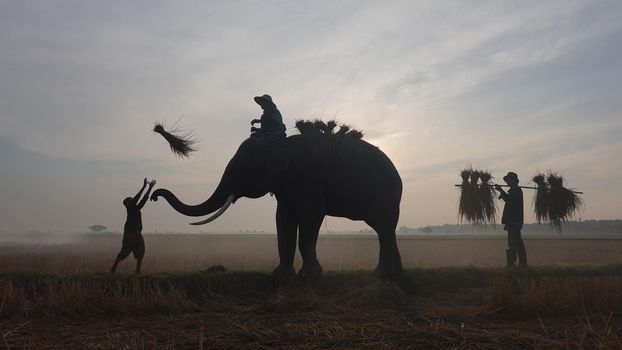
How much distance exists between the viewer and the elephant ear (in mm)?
8172

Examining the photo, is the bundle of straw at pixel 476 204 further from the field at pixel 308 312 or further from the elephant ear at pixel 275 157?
the elephant ear at pixel 275 157

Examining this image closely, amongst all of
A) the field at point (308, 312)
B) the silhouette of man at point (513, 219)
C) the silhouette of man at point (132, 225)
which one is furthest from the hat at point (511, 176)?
the silhouette of man at point (132, 225)

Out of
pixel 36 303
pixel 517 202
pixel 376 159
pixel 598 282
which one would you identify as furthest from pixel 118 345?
pixel 517 202

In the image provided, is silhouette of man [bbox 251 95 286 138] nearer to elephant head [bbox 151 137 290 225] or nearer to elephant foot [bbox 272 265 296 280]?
elephant head [bbox 151 137 290 225]

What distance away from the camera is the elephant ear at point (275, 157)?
8.17 m

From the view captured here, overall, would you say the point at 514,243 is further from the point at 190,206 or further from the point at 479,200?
the point at 190,206

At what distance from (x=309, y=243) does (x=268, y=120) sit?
7.95ft

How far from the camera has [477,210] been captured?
521 inches

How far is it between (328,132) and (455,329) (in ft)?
16.6

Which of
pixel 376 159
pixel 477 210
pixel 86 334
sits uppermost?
pixel 376 159

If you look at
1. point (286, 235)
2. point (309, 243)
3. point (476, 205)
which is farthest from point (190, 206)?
point (476, 205)

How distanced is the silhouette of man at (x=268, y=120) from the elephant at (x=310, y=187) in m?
0.18

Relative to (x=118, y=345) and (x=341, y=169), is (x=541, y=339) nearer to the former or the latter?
(x=118, y=345)

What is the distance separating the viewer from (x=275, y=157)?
823cm
